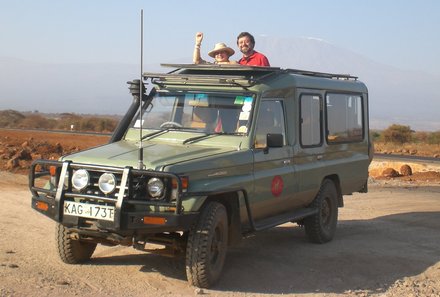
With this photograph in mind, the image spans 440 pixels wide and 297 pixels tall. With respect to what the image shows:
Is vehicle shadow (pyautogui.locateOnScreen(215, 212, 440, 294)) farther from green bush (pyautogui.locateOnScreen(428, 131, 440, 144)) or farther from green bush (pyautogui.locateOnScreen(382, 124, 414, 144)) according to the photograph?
green bush (pyautogui.locateOnScreen(382, 124, 414, 144))

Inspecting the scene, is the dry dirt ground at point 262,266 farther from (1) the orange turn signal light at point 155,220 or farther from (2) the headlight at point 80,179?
(2) the headlight at point 80,179

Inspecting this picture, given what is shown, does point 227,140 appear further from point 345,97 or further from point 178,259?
point 345,97

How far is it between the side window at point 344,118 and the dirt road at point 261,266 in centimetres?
153

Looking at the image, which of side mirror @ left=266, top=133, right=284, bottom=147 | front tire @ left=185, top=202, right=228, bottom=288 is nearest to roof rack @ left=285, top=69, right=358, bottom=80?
side mirror @ left=266, top=133, right=284, bottom=147

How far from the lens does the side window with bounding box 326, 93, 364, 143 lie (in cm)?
940

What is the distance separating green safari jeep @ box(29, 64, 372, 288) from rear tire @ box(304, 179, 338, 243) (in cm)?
2

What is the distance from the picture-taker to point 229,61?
9.18 m

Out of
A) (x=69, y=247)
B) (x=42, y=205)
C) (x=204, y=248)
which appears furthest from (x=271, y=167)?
(x=42, y=205)

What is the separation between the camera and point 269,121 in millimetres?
7707

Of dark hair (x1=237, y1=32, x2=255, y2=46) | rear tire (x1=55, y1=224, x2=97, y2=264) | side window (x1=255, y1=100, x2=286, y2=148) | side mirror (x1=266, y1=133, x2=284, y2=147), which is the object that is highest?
dark hair (x1=237, y1=32, x2=255, y2=46)

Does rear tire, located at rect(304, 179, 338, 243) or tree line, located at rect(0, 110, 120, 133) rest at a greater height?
tree line, located at rect(0, 110, 120, 133)

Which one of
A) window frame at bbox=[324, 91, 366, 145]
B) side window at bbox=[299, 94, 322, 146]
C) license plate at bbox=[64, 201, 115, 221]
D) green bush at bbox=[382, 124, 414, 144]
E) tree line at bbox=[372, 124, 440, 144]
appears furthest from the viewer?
green bush at bbox=[382, 124, 414, 144]

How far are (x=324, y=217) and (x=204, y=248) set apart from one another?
3554 millimetres

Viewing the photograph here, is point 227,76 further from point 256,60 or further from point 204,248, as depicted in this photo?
point 204,248
